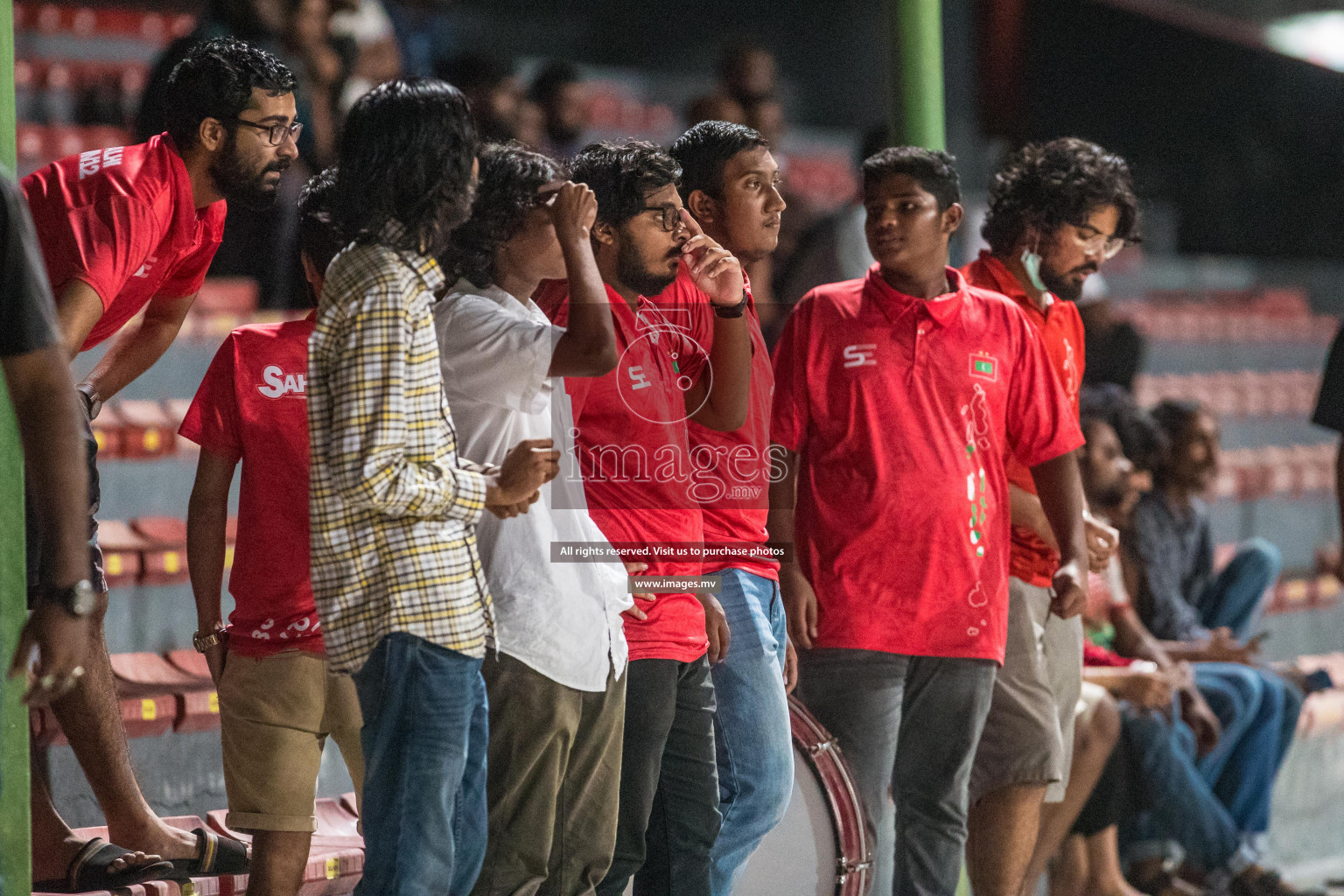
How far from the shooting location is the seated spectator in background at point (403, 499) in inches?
91.0

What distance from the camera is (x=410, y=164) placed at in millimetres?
2432

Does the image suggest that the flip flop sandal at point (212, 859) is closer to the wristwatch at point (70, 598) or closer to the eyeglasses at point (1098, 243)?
the wristwatch at point (70, 598)

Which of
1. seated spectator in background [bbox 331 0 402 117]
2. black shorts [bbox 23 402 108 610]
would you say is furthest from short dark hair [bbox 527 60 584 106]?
black shorts [bbox 23 402 108 610]

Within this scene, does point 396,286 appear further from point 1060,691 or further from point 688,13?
point 688,13

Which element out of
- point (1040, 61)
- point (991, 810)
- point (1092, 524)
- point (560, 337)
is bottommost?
point (991, 810)

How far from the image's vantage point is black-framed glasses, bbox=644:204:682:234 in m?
2.87

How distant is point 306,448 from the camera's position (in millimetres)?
2893

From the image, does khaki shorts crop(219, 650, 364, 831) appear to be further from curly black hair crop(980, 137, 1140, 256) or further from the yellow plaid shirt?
curly black hair crop(980, 137, 1140, 256)

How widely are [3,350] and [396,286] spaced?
1.88 ft

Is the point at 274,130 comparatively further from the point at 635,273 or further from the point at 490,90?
the point at 490,90

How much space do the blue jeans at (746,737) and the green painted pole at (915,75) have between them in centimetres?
143

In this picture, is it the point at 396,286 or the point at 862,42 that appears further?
the point at 862,42

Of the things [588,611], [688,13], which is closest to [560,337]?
[588,611]

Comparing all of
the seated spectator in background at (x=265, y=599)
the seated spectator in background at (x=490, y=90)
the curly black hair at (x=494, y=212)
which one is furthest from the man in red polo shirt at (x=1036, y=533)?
the seated spectator in background at (x=490, y=90)
